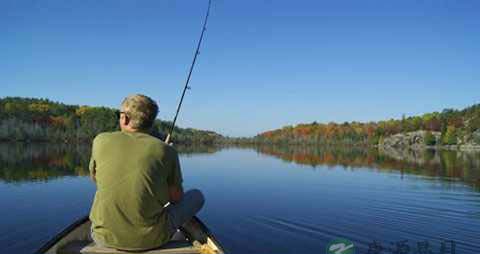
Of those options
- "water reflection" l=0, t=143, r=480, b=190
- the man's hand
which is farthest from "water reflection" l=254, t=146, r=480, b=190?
the man's hand

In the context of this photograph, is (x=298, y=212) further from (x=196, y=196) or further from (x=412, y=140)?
(x=412, y=140)

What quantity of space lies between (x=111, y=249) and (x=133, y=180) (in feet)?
3.21

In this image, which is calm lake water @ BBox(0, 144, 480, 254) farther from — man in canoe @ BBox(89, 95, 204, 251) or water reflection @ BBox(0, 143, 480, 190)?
man in canoe @ BBox(89, 95, 204, 251)

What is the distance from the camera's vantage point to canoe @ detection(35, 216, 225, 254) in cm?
479

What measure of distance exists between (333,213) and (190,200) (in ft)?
32.5

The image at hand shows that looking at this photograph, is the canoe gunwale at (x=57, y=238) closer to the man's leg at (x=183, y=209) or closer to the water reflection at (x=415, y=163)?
the man's leg at (x=183, y=209)

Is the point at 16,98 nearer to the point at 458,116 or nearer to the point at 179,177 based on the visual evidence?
the point at 179,177

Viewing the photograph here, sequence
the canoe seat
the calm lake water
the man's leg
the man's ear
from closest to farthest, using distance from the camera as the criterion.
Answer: the man's ear → the canoe seat → the man's leg → the calm lake water

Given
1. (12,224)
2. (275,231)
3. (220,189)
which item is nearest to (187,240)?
(275,231)

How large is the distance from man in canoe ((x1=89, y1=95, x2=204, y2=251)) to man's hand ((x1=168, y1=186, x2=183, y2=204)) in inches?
4.3

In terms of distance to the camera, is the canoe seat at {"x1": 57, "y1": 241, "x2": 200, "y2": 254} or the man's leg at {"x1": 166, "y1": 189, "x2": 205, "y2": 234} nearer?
the canoe seat at {"x1": 57, "y1": 241, "x2": 200, "y2": 254}

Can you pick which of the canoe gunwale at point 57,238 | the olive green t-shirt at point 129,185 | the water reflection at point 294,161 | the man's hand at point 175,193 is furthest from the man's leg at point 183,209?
the water reflection at point 294,161

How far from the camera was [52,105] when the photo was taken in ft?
435

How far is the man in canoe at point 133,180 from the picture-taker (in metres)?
4.21
